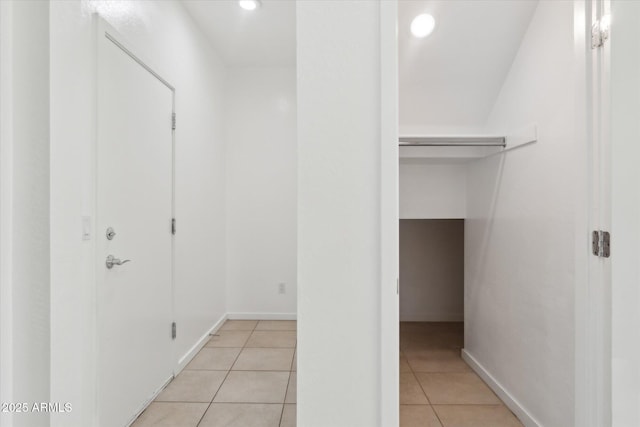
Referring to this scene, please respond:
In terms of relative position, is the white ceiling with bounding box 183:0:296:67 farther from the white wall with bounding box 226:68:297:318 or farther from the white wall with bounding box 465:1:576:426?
the white wall with bounding box 465:1:576:426

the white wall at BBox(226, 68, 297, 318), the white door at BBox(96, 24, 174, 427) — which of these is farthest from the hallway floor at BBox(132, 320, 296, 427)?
the white wall at BBox(226, 68, 297, 318)

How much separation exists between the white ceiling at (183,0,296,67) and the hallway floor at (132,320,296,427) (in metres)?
2.62

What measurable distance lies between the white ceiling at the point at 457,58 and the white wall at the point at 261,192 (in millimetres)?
1703

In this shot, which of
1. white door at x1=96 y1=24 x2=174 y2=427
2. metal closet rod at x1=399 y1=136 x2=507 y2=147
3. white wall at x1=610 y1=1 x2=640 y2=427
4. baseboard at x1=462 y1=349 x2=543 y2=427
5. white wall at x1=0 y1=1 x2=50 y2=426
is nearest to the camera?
white wall at x1=610 y1=1 x2=640 y2=427

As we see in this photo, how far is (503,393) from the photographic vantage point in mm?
2100

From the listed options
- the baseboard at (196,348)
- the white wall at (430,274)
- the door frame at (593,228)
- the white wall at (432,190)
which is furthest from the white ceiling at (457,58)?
the baseboard at (196,348)

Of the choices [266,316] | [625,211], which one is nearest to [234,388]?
[266,316]

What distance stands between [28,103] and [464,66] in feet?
7.05

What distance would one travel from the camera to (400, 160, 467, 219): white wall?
98.2 inches

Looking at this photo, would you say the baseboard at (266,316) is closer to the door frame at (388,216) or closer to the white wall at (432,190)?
the white wall at (432,190)

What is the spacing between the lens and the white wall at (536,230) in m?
1.60

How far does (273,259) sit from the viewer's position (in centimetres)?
375

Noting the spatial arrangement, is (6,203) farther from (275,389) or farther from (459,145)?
(459,145)

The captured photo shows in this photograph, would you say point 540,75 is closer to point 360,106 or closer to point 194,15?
point 360,106
